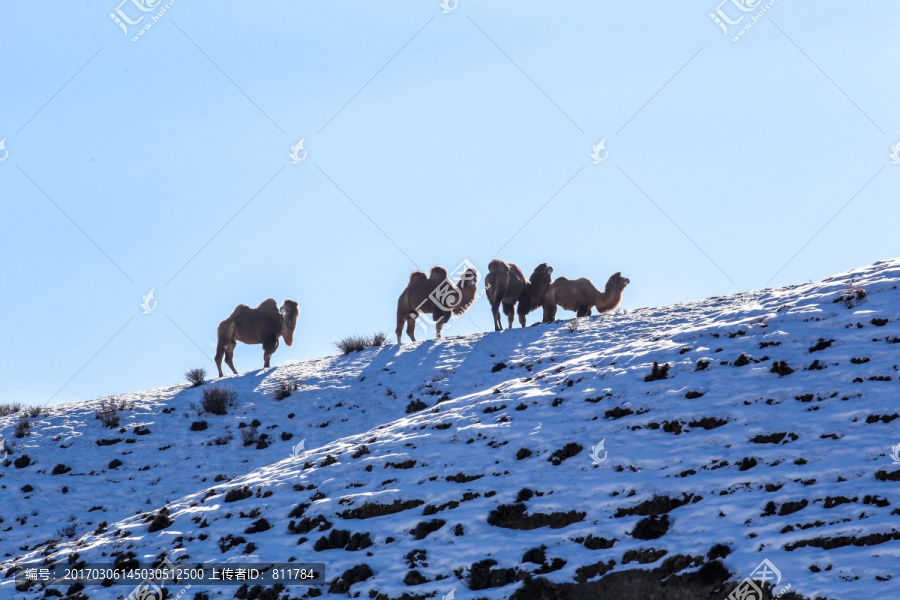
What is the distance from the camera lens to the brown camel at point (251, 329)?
27.4m

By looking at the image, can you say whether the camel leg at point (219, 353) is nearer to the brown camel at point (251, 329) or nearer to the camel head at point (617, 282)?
the brown camel at point (251, 329)

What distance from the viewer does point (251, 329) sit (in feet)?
90.4

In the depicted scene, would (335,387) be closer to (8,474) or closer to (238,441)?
(238,441)

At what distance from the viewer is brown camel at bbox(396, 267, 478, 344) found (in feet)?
91.9

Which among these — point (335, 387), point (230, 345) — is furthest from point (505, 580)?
point (230, 345)

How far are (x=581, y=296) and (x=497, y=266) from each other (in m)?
3.43

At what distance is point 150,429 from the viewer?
20016mm
